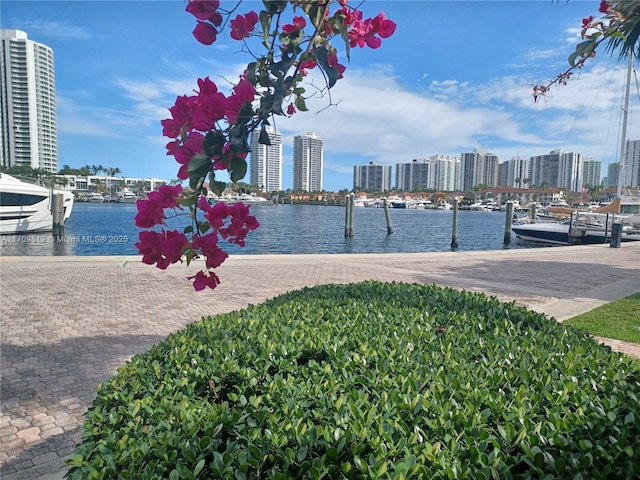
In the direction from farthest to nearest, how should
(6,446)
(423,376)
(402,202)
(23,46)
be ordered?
(402,202)
(23,46)
(6,446)
(423,376)

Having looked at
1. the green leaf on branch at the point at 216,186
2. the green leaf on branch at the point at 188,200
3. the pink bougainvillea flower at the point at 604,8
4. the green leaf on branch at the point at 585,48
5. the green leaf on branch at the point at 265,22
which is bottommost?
the green leaf on branch at the point at 188,200

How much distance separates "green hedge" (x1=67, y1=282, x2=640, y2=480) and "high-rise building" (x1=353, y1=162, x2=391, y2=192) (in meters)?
158

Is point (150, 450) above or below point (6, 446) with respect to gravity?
above

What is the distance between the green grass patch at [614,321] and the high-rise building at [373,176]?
500ft

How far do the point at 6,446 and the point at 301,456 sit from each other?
9.75 feet

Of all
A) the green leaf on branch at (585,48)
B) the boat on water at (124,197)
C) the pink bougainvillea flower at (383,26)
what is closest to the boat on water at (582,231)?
the green leaf on branch at (585,48)

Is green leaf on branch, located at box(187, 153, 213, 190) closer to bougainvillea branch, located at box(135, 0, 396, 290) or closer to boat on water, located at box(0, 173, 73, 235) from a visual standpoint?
bougainvillea branch, located at box(135, 0, 396, 290)

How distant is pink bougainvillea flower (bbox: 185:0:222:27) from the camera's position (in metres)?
1.54

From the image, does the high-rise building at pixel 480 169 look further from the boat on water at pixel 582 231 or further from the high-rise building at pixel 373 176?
the boat on water at pixel 582 231

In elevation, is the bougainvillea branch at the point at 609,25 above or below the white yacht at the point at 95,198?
above

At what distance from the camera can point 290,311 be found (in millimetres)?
3500

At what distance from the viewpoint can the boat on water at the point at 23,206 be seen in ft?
83.0

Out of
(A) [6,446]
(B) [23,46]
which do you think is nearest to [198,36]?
(A) [6,446]

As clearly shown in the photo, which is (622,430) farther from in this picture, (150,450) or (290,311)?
(290,311)
